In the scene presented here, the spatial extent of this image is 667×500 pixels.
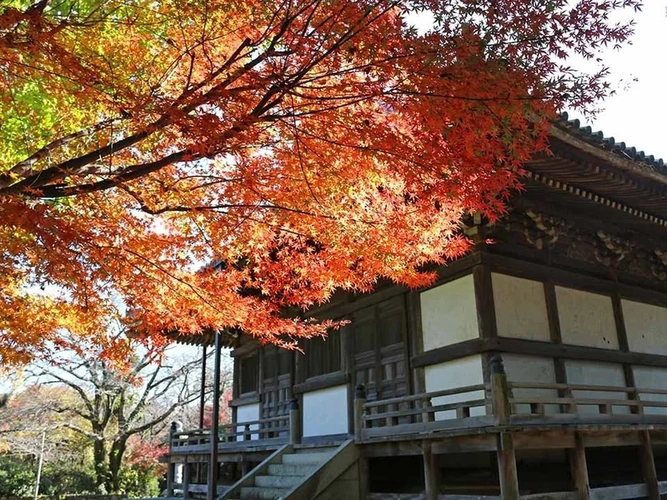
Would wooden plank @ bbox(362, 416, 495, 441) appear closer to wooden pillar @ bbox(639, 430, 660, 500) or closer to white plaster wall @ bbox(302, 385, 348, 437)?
white plaster wall @ bbox(302, 385, 348, 437)

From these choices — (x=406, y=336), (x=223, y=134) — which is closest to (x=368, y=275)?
(x=406, y=336)

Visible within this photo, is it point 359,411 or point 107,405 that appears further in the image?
point 107,405

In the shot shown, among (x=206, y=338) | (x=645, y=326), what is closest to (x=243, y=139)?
(x=645, y=326)

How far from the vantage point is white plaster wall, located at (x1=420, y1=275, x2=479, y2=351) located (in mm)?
8607

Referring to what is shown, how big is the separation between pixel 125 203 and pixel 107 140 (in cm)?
127

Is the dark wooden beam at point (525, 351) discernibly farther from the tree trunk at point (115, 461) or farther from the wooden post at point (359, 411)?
the tree trunk at point (115, 461)

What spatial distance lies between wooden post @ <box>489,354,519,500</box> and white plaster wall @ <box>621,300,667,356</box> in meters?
4.55

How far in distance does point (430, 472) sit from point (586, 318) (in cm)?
410

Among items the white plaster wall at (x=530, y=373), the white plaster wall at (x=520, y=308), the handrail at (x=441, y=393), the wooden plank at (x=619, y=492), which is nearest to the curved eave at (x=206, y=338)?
the handrail at (x=441, y=393)

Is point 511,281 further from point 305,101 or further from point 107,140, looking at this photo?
point 107,140

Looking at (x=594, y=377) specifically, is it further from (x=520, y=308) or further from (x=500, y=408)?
(x=500, y=408)

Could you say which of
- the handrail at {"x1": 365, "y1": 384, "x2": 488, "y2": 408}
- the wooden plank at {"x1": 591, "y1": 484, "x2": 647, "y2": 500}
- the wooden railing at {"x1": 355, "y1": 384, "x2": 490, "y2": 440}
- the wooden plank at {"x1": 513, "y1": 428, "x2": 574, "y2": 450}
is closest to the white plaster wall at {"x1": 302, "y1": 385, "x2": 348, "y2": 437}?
the wooden railing at {"x1": 355, "y1": 384, "x2": 490, "y2": 440}

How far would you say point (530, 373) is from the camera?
8555 mm

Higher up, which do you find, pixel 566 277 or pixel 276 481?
pixel 566 277
